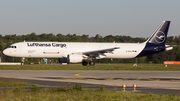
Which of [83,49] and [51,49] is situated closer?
[51,49]

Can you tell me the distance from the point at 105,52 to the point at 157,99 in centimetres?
3779

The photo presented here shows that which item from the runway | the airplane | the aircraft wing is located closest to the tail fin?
the airplane

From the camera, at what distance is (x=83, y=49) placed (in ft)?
168

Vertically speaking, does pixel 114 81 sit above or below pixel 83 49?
below

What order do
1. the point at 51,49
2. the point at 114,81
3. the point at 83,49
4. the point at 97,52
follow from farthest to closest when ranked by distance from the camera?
the point at 83,49 → the point at 97,52 → the point at 51,49 → the point at 114,81

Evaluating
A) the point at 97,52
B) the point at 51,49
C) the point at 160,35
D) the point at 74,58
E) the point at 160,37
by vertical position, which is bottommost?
the point at 74,58

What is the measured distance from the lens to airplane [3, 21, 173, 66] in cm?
4812

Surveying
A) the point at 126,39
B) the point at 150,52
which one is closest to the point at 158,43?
the point at 150,52

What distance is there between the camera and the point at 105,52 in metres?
49.5

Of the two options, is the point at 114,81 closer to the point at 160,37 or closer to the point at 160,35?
the point at 160,37

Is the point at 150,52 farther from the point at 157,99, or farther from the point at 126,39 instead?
the point at 126,39

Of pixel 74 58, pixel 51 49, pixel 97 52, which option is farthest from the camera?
pixel 97 52

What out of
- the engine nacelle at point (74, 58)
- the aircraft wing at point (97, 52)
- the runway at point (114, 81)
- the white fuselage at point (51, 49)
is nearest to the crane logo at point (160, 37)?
the white fuselage at point (51, 49)

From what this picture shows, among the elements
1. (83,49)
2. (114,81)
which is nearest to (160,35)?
(83,49)
